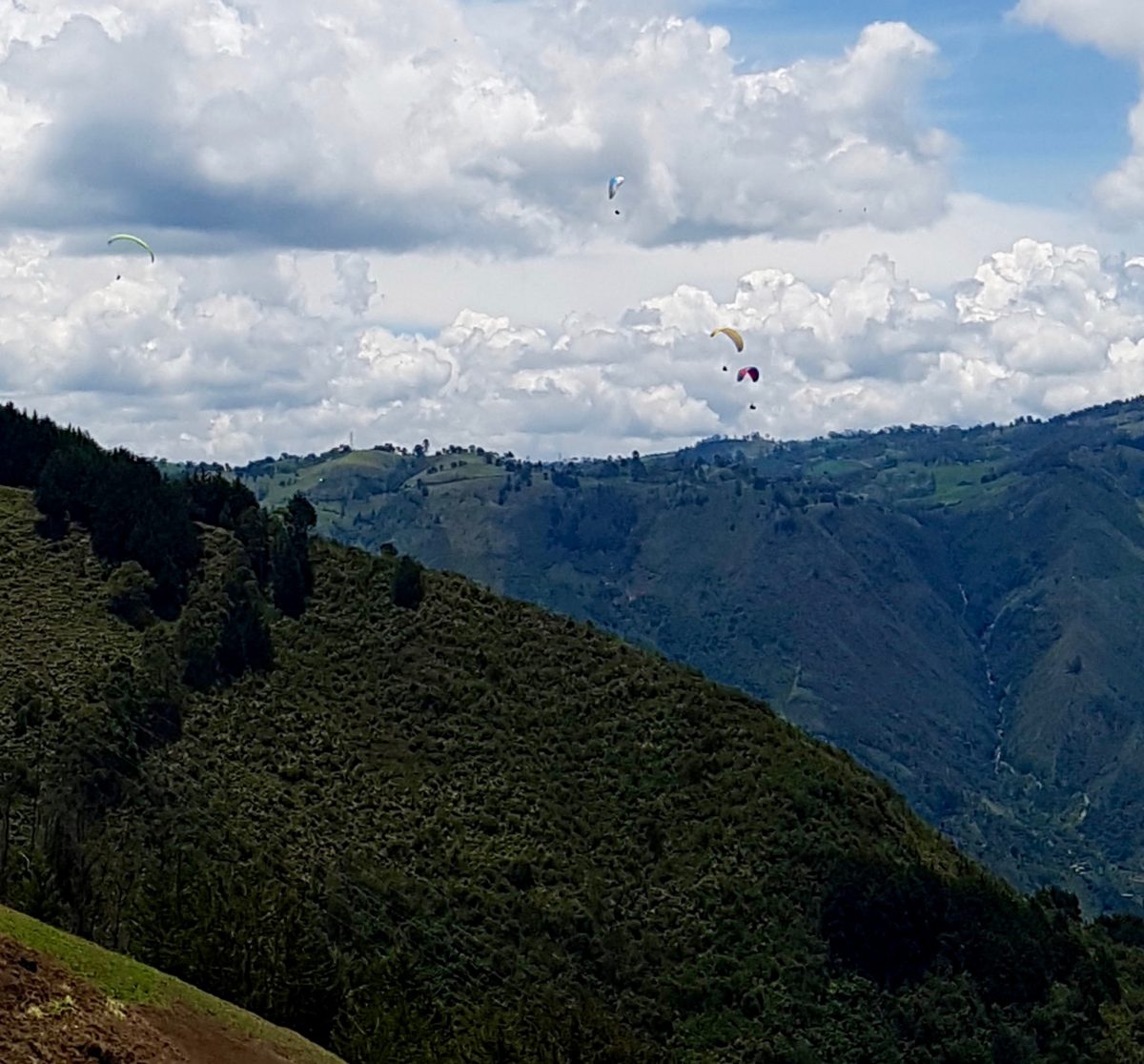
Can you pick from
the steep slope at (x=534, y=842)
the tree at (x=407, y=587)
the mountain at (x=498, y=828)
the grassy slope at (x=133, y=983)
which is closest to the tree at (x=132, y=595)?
the mountain at (x=498, y=828)

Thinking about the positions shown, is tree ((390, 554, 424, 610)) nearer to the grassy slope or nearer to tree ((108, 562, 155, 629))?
tree ((108, 562, 155, 629))

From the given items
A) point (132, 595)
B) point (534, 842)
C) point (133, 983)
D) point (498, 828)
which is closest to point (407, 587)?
point (132, 595)

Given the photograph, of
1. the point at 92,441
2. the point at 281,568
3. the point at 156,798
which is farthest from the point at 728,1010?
the point at 92,441

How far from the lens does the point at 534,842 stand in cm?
8106

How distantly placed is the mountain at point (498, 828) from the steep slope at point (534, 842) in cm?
19

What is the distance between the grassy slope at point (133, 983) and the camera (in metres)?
29.1

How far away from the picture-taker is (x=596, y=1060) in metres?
47.9

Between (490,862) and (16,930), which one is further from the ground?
(16,930)

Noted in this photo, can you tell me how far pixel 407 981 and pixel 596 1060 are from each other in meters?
9.67

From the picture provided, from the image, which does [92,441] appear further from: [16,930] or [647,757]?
[16,930]

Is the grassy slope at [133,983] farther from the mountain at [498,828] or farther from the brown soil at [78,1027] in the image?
the mountain at [498,828]

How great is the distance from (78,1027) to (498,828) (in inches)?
2196

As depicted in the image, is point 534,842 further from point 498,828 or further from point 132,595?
point 132,595

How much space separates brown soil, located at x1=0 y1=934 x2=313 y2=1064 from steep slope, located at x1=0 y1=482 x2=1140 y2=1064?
1653cm
